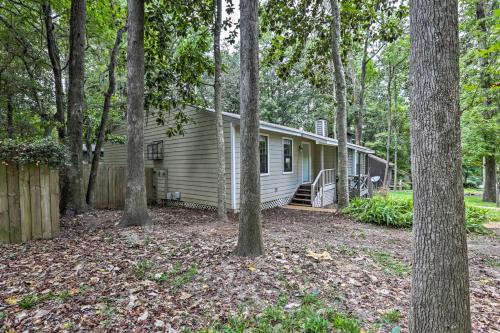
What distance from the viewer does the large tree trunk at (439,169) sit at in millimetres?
1826

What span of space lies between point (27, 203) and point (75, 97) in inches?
137

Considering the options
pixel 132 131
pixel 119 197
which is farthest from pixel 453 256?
pixel 119 197

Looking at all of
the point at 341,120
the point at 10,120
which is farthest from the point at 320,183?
the point at 10,120

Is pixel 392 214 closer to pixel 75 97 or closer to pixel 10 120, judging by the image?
pixel 75 97

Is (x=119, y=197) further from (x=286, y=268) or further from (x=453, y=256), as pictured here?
(x=453, y=256)

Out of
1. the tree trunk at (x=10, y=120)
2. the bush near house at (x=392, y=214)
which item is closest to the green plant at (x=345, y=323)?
the bush near house at (x=392, y=214)

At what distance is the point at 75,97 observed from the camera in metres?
7.14

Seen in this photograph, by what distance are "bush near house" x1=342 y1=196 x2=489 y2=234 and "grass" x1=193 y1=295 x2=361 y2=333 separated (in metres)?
5.86

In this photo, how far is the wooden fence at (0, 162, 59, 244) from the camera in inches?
179

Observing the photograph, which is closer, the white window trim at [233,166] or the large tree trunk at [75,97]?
the large tree trunk at [75,97]

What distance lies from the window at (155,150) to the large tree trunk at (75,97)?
4.39 meters

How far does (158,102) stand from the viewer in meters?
8.99

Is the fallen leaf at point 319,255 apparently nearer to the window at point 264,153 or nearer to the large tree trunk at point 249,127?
the large tree trunk at point 249,127

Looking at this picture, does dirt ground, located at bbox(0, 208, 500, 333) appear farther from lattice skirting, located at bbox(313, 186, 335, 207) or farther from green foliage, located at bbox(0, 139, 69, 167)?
lattice skirting, located at bbox(313, 186, 335, 207)
